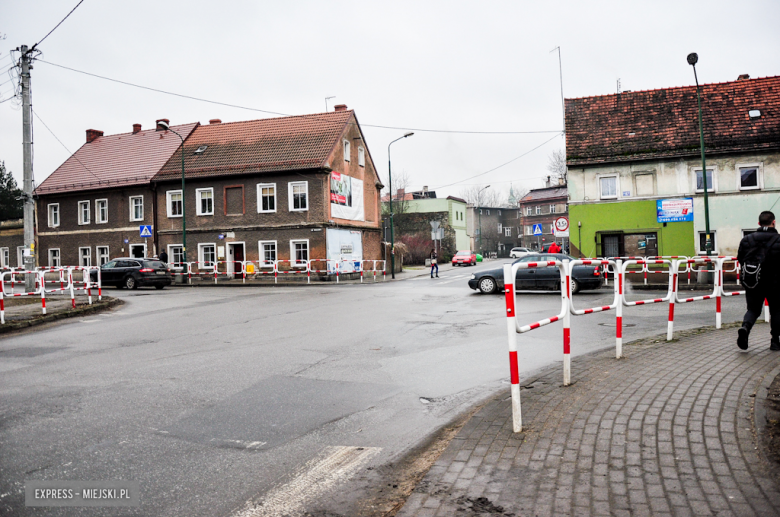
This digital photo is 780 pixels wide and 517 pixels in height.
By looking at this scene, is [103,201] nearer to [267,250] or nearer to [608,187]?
[267,250]

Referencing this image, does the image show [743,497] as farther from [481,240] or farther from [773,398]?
[481,240]

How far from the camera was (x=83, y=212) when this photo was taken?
41.6 meters

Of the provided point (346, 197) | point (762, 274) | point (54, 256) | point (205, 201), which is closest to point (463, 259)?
point (346, 197)

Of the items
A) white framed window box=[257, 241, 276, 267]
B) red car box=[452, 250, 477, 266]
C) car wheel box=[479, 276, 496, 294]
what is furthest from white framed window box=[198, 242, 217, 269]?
red car box=[452, 250, 477, 266]

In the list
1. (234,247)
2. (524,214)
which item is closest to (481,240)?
(524,214)

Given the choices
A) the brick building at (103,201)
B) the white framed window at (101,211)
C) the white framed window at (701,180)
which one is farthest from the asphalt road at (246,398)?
the white framed window at (101,211)

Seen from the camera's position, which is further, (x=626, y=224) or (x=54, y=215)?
(x=54, y=215)

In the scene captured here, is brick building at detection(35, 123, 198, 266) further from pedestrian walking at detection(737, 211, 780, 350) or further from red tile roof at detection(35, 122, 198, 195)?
pedestrian walking at detection(737, 211, 780, 350)

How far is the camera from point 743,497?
11.1 feet

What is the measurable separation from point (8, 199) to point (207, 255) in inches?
1598

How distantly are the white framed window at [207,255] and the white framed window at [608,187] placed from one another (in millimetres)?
22759

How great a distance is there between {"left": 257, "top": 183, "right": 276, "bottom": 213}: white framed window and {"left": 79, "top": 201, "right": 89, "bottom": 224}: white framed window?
13.8m

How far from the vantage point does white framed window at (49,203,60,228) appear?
42.5 metres

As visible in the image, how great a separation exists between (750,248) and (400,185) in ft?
249
